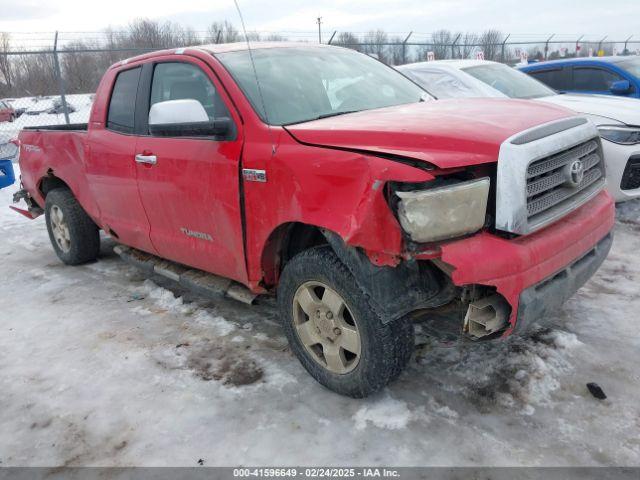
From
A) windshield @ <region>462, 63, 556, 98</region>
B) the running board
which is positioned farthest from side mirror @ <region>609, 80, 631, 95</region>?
the running board

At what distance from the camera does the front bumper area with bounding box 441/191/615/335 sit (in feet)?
7.49

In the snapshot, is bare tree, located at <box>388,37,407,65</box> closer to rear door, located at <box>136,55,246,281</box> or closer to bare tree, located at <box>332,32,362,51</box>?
bare tree, located at <box>332,32,362,51</box>

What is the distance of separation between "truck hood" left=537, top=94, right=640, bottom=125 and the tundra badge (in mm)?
3384

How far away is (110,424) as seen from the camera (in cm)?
285

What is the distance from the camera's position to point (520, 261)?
2.32m

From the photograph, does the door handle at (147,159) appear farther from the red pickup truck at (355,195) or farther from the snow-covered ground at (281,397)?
the snow-covered ground at (281,397)

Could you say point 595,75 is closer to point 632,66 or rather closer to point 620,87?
point 632,66

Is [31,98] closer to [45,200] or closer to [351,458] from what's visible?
[45,200]

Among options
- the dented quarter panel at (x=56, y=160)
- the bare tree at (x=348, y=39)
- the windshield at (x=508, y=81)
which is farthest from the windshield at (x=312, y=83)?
the bare tree at (x=348, y=39)

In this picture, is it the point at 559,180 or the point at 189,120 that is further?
the point at 189,120

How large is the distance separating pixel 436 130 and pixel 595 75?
6.89 metres

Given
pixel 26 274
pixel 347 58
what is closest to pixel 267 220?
pixel 347 58

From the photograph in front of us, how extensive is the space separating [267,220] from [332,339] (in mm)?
739

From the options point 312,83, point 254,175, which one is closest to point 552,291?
point 254,175
